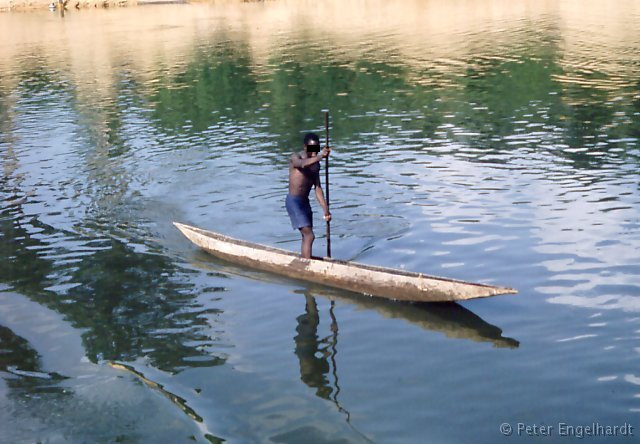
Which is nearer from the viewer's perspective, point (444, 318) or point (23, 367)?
point (23, 367)

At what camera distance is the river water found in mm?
12133

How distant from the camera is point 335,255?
61.7 feet

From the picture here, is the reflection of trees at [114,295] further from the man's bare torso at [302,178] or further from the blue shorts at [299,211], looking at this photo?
the man's bare torso at [302,178]

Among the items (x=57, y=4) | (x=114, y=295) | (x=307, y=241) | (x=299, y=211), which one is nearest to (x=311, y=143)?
(x=299, y=211)

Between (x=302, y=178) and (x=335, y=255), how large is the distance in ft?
7.96

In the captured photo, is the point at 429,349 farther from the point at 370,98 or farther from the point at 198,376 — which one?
the point at 370,98

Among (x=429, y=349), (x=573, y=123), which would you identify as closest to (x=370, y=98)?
(x=573, y=123)

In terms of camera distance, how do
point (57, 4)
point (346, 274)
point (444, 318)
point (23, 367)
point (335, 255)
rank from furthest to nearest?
1. point (57, 4)
2. point (335, 255)
3. point (346, 274)
4. point (444, 318)
5. point (23, 367)

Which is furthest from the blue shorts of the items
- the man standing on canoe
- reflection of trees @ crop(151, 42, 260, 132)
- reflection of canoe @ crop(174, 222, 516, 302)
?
reflection of trees @ crop(151, 42, 260, 132)

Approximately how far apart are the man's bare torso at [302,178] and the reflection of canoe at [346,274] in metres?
1.36

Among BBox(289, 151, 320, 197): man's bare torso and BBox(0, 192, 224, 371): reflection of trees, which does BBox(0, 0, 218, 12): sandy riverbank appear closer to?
BBox(0, 192, 224, 371): reflection of trees

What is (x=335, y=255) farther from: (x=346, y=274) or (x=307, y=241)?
(x=346, y=274)

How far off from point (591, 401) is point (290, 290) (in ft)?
22.2

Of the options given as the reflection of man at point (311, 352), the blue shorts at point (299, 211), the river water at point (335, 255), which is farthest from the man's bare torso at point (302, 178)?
the reflection of man at point (311, 352)
